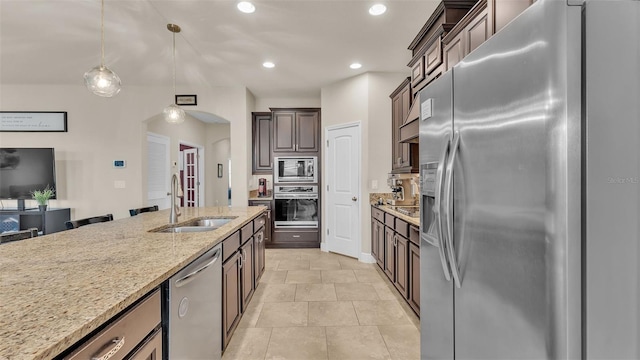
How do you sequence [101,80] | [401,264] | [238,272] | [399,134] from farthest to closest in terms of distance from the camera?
[399,134]
[401,264]
[101,80]
[238,272]

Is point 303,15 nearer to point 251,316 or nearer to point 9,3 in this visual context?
point 9,3

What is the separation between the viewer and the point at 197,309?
141cm

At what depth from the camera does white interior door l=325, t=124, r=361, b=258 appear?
4328 mm

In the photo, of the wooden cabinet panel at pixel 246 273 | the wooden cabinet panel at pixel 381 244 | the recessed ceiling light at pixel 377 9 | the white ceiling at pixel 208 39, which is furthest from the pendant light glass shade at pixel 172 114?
the wooden cabinet panel at pixel 381 244

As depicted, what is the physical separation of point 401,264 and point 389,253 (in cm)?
42

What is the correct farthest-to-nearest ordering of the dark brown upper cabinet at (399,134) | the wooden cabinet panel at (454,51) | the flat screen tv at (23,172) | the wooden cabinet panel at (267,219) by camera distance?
the wooden cabinet panel at (267,219) < the flat screen tv at (23,172) < the dark brown upper cabinet at (399,134) < the wooden cabinet panel at (454,51)

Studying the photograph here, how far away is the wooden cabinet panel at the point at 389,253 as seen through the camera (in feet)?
9.73

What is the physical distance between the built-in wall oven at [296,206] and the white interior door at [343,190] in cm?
35

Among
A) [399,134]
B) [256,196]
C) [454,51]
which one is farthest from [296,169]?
[454,51]

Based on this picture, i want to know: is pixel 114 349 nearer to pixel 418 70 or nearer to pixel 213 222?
pixel 213 222

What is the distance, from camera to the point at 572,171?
28.0 inches

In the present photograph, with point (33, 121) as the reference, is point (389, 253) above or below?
below

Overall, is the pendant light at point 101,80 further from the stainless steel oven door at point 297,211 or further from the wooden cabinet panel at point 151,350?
the stainless steel oven door at point 297,211

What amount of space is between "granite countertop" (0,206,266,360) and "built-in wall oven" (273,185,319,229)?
319cm
